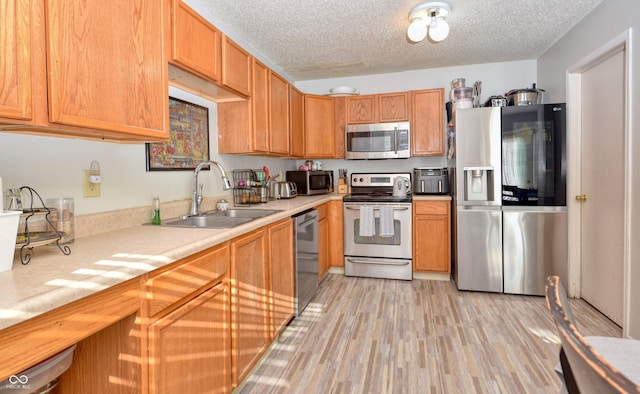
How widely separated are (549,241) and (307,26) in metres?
2.83

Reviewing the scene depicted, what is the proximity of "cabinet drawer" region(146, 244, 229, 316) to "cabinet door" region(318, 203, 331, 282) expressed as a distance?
1.83 m

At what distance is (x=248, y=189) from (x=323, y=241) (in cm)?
112

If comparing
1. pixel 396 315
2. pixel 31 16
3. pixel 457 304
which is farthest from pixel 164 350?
pixel 457 304

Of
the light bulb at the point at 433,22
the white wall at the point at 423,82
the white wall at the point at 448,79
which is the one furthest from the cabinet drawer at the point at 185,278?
the white wall at the point at 448,79

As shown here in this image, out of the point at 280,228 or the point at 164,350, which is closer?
the point at 164,350

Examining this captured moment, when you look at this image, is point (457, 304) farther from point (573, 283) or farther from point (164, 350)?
point (164, 350)

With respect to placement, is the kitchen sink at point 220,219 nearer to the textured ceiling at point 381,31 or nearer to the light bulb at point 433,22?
the textured ceiling at point 381,31

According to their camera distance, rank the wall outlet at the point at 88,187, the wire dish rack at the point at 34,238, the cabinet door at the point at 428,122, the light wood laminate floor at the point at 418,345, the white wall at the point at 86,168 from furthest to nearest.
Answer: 1. the cabinet door at the point at 428,122
2. the light wood laminate floor at the point at 418,345
3. the wall outlet at the point at 88,187
4. the white wall at the point at 86,168
5. the wire dish rack at the point at 34,238

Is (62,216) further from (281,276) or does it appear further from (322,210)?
(322,210)

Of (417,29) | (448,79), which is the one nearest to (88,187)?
(417,29)

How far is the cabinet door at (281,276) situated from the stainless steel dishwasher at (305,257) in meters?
0.09

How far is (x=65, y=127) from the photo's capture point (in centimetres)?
106

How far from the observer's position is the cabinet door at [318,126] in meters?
3.86

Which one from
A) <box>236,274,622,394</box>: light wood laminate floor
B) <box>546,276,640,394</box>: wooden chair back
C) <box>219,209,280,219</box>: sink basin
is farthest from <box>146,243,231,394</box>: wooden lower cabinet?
<box>546,276,640,394</box>: wooden chair back
